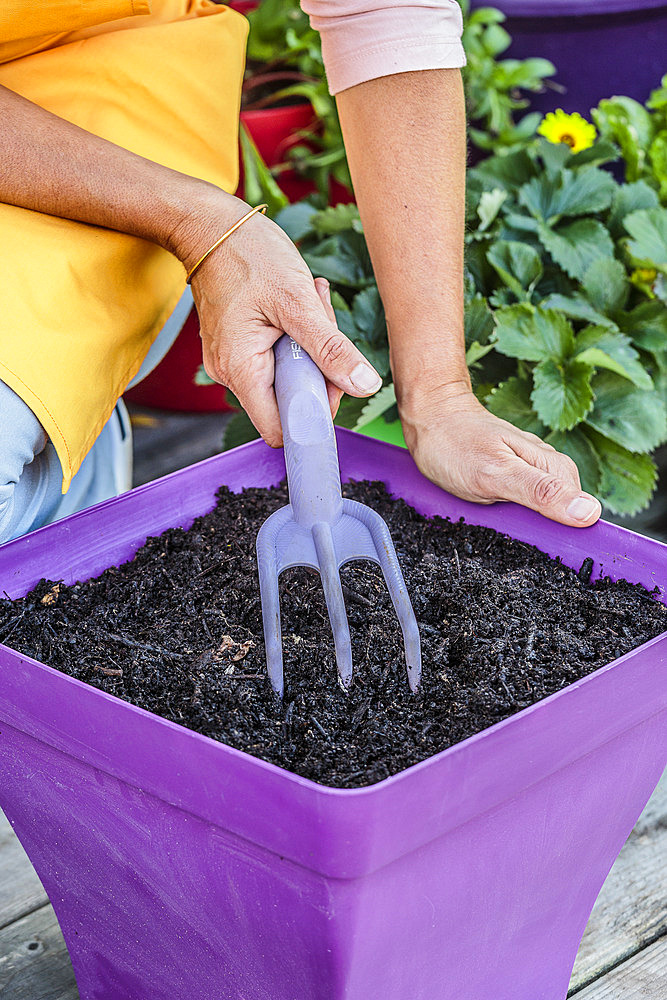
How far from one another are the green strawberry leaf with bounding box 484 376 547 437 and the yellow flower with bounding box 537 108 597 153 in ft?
2.32

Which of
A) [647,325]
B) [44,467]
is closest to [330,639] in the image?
[44,467]

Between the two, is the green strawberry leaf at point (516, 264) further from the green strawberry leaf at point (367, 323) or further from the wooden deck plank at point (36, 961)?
the wooden deck plank at point (36, 961)

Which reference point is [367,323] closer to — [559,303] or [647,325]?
[559,303]

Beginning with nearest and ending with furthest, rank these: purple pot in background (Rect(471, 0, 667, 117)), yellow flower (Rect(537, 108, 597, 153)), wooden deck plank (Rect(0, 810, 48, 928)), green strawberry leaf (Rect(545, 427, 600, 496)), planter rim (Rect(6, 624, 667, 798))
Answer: planter rim (Rect(6, 624, 667, 798)) < wooden deck plank (Rect(0, 810, 48, 928)) < green strawberry leaf (Rect(545, 427, 600, 496)) < yellow flower (Rect(537, 108, 597, 153)) < purple pot in background (Rect(471, 0, 667, 117))

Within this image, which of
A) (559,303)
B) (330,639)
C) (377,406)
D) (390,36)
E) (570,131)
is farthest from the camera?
(570,131)

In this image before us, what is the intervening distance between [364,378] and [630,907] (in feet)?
1.97

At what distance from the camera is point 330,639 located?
83cm

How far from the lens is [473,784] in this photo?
65 cm

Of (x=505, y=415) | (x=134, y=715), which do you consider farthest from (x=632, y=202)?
(x=134, y=715)

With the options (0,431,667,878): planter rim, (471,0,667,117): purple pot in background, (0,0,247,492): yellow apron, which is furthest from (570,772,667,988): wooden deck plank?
(471,0,667,117): purple pot in background

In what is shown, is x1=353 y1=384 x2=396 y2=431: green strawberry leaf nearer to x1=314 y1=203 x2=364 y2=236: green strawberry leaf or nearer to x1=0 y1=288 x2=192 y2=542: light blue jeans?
x1=0 y1=288 x2=192 y2=542: light blue jeans

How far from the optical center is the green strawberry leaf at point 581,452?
1420mm

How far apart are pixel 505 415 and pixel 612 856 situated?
740mm

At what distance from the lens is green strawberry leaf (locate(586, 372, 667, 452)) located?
1.47 m
